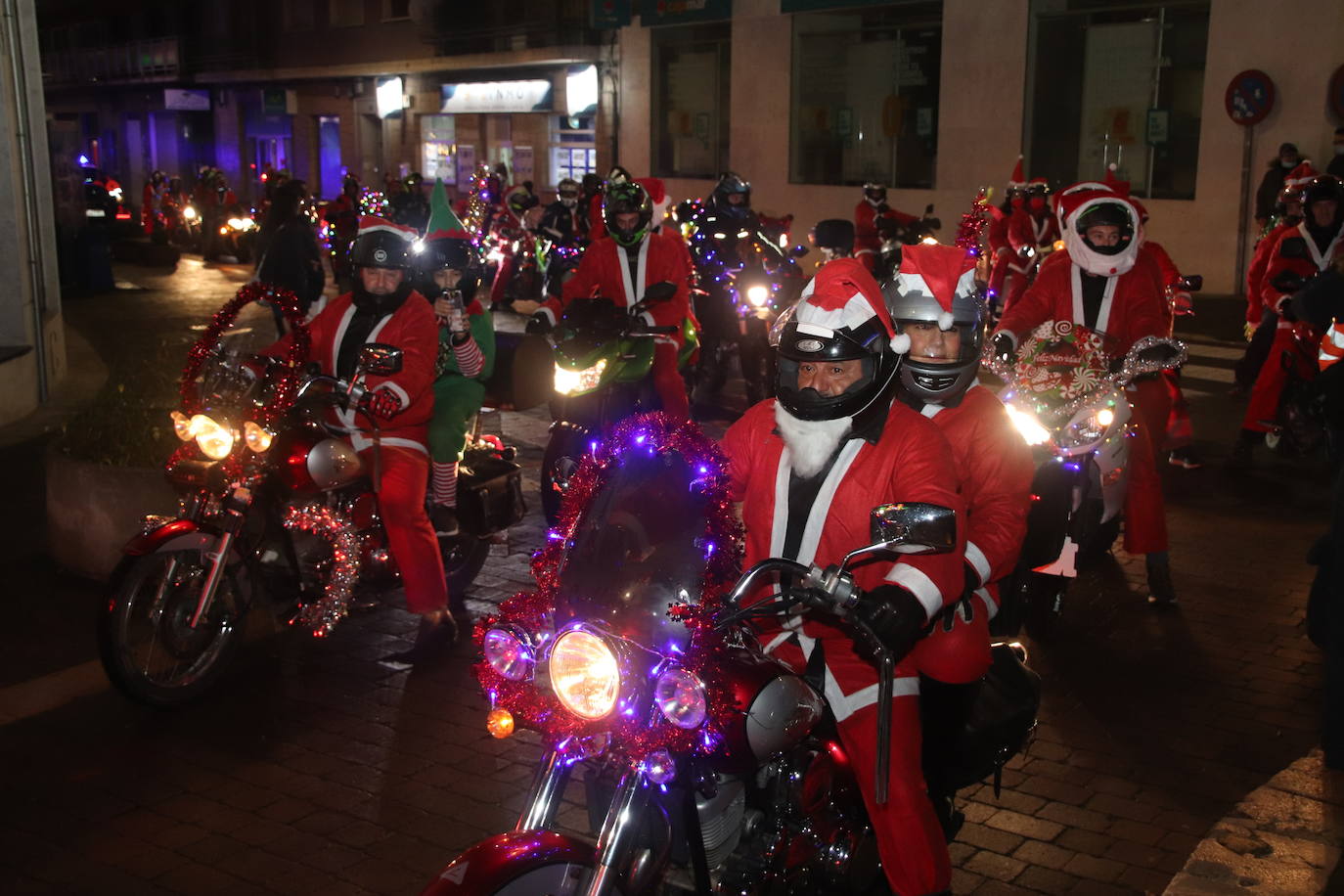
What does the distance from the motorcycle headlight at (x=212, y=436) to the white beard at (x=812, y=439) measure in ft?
10.3

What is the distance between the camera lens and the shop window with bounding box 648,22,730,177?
30625 millimetres

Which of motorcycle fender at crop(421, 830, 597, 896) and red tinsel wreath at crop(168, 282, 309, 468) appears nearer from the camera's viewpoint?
motorcycle fender at crop(421, 830, 597, 896)

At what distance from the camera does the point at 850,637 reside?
3641 millimetres

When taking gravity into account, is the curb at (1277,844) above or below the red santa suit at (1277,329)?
below

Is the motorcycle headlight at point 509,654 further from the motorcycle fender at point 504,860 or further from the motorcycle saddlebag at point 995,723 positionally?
the motorcycle saddlebag at point 995,723

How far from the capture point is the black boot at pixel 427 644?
6.70 meters

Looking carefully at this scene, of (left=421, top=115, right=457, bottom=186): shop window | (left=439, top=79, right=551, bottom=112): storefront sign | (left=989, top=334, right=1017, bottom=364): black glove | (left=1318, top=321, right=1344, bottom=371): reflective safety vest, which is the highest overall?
(left=439, top=79, right=551, bottom=112): storefront sign

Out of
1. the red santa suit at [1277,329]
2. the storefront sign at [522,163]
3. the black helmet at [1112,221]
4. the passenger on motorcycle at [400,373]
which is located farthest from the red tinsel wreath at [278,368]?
the storefront sign at [522,163]

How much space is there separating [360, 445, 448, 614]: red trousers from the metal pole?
1649cm

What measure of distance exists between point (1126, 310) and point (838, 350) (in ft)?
14.1

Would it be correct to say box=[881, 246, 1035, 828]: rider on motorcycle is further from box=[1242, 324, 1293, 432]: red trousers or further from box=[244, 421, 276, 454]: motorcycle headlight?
box=[1242, 324, 1293, 432]: red trousers

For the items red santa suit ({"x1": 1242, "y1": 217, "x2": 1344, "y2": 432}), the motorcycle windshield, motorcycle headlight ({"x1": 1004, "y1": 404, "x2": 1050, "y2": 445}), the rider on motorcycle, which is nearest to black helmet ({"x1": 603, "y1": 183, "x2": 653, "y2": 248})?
motorcycle headlight ({"x1": 1004, "y1": 404, "x2": 1050, "y2": 445})

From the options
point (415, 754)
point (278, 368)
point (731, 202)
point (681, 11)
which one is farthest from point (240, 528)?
point (681, 11)

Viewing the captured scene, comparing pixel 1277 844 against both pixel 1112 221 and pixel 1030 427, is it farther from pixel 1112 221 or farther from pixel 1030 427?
pixel 1112 221
